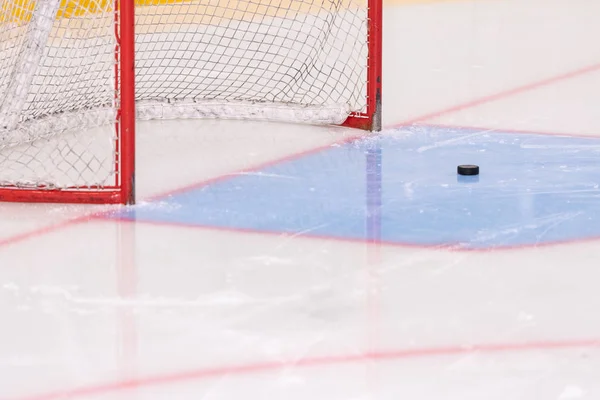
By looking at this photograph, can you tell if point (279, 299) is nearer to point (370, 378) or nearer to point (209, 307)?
point (209, 307)

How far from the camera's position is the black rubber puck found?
3.48m

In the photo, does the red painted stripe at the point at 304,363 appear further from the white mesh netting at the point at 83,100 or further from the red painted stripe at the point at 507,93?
the red painted stripe at the point at 507,93

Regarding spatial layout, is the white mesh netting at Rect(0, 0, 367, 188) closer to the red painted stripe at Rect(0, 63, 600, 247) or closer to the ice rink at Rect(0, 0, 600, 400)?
the ice rink at Rect(0, 0, 600, 400)

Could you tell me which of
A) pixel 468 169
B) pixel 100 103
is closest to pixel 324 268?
pixel 468 169

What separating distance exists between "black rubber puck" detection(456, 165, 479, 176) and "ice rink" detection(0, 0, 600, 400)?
30 mm

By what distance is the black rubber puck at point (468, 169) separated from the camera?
11.4 ft

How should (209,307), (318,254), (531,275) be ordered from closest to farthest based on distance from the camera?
(209,307) < (531,275) < (318,254)

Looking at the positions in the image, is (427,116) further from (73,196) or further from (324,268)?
(324,268)

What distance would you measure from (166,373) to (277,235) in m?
0.90

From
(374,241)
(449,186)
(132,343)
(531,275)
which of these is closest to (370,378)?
(132,343)

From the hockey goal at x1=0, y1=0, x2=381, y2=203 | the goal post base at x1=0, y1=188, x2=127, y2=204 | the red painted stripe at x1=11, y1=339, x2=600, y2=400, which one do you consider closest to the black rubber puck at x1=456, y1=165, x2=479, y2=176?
the hockey goal at x1=0, y1=0, x2=381, y2=203

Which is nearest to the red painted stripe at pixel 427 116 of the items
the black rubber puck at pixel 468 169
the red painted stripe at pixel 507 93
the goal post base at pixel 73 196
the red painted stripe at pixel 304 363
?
the red painted stripe at pixel 507 93

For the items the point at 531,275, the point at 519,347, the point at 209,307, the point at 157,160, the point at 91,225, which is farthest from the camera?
the point at 157,160

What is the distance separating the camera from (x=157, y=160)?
3.71m
